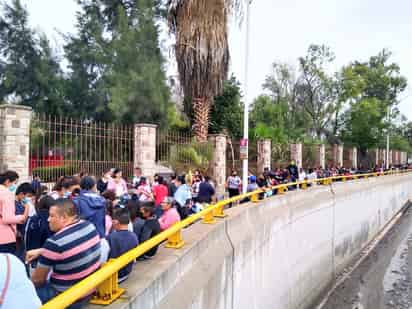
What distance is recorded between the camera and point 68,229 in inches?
111

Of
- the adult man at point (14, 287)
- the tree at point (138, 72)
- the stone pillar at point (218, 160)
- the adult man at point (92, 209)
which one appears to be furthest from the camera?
the tree at point (138, 72)

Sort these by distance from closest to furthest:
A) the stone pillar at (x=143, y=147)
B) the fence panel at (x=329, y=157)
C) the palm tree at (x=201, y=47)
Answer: the stone pillar at (x=143, y=147) → the palm tree at (x=201, y=47) → the fence panel at (x=329, y=157)

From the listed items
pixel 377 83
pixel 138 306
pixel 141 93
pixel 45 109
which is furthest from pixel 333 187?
pixel 377 83

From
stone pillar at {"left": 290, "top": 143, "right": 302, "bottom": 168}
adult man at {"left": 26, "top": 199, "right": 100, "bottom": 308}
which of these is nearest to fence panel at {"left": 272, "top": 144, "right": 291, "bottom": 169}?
stone pillar at {"left": 290, "top": 143, "right": 302, "bottom": 168}

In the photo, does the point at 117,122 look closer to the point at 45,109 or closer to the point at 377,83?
the point at 45,109

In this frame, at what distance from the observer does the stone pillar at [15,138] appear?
28.0 ft

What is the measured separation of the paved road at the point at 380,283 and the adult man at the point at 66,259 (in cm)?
910

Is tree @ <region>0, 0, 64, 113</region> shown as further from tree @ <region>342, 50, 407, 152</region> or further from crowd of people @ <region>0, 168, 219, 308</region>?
tree @ <region>342, 50, 407, 152</region>

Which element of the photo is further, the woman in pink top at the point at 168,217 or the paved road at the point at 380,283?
the paved road at the point at 380,283

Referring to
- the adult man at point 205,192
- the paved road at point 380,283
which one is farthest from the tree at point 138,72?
the paved road at point 380,283

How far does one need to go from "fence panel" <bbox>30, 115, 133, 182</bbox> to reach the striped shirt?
7.62m

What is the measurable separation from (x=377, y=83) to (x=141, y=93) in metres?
33.1

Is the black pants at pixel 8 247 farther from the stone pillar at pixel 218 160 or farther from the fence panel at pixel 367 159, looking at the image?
the fence panel at pixel 367 159

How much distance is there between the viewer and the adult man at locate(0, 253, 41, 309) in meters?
2.04
